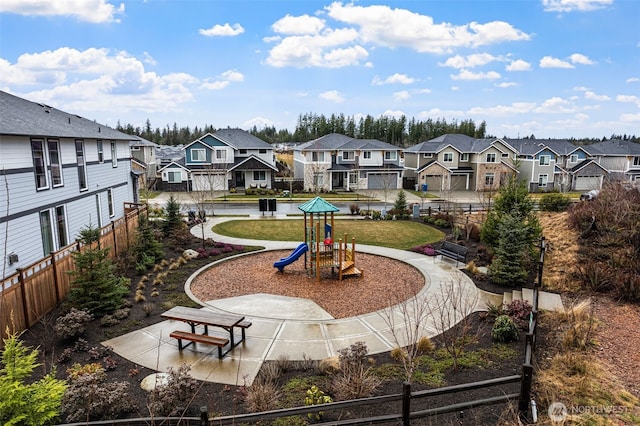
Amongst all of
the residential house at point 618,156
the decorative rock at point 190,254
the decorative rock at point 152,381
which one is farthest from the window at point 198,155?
the residential house at point 618,156

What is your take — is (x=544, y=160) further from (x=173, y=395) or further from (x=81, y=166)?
(x=173, y=395)

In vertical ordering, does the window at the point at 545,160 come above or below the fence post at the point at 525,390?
above

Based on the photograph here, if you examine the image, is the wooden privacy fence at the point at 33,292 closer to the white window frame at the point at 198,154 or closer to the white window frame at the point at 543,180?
the white window frame at the point at 198,154

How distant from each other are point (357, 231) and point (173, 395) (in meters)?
19.8

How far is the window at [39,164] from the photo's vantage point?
15856 millimetres

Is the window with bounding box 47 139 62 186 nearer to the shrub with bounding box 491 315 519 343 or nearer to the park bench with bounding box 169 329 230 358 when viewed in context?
the park bench with bounding box 169 329 230 358

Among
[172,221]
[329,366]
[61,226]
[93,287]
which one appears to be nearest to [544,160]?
[172,221]

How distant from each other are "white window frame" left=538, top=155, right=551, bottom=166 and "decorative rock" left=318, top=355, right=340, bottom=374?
55.3 metres

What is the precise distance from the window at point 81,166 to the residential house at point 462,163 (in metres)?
39.3

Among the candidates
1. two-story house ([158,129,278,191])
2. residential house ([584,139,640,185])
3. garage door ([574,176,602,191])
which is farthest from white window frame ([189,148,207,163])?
residential house ([584,139,640,185])

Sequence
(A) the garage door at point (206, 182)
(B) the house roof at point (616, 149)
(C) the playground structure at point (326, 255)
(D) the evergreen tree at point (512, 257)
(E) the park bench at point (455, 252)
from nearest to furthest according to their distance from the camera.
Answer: (D) the evergreen tree at point (512, 257)
(C) the playground structure at point (326, 255)
(E) the park bench at point (455, 252)
(A) the garage door at point (206, 182)
(B) the house roof at point (616, 149)

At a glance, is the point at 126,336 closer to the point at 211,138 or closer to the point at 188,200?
the point at 188,200

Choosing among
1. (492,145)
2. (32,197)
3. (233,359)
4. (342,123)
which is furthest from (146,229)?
(342,123)

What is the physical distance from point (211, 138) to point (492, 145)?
123 ft
